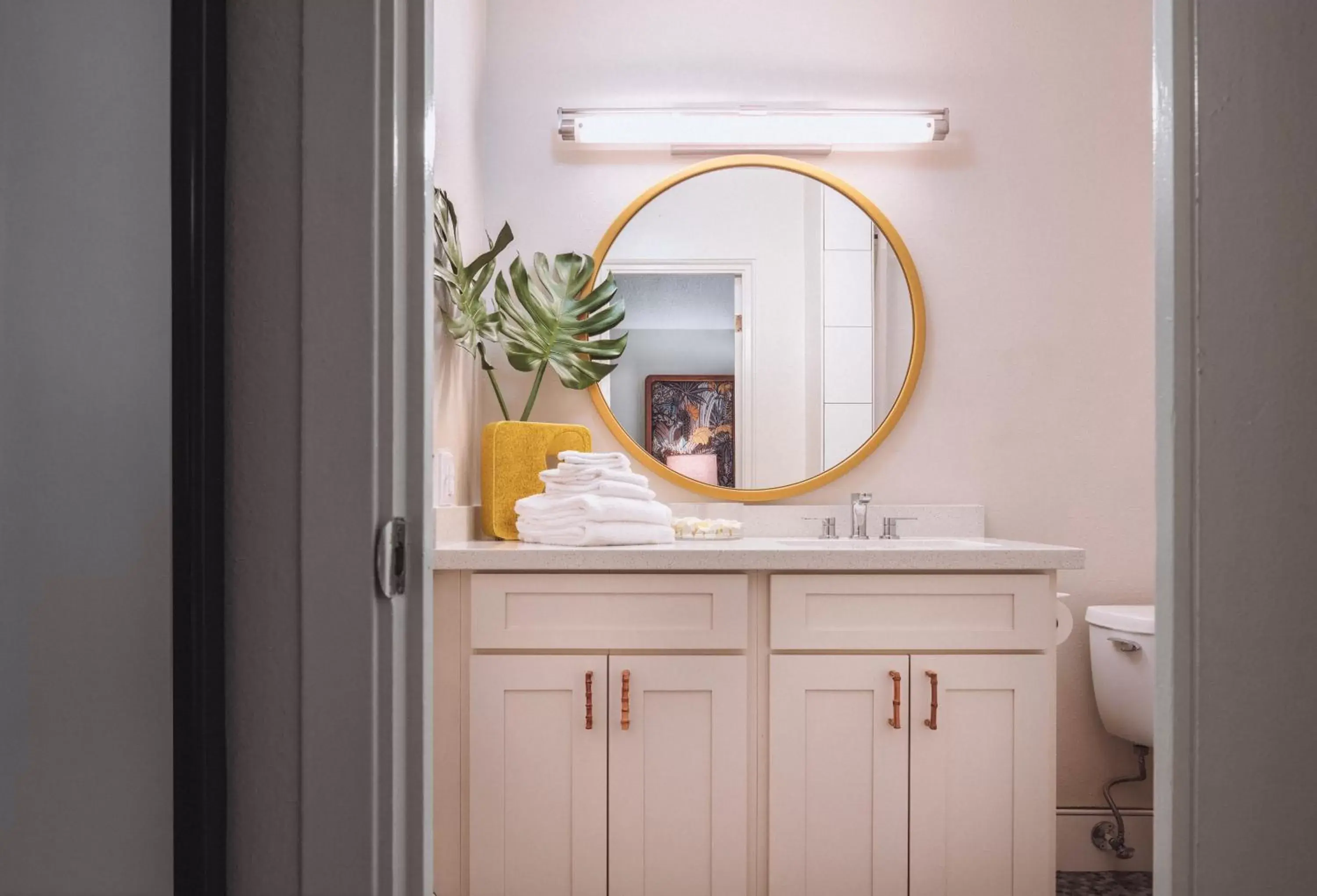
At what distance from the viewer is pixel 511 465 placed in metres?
1.93

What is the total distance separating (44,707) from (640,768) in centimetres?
121

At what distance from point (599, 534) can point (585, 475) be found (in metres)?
0.14

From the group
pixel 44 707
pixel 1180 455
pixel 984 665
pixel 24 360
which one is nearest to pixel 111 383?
pixel 24 360

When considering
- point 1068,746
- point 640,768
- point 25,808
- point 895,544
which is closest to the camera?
point 25,808

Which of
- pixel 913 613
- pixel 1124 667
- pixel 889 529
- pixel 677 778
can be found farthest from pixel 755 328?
pixel 1124 667

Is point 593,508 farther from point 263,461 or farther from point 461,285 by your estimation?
point 263,461

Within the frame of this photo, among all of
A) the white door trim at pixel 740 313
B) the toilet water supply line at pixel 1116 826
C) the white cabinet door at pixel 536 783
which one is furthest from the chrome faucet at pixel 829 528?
the toilet water supply line at pixel 1116 826

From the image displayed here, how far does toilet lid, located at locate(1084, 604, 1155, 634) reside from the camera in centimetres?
195

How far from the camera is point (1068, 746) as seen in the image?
7.22ft

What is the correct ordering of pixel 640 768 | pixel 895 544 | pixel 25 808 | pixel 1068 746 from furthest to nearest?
pixel 1068 746, pixel 895 544, pixel 640 768, pixel 25 808

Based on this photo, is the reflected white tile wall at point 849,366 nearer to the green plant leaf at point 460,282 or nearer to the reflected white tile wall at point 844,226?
the reflected white tile wall at point 844,226

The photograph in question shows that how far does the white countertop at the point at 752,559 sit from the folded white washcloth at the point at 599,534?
0.03m

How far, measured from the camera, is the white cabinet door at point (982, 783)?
162cm

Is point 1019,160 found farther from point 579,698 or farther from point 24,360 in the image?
point 24,360
